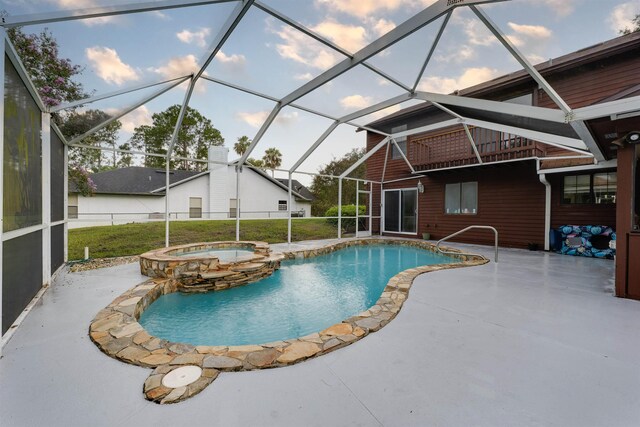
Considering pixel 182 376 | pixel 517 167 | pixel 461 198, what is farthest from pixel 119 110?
pixel 517 167

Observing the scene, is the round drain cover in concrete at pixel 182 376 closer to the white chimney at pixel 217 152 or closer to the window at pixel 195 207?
the white chimney at pixel 217 152

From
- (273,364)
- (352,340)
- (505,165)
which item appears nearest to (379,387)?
(352,340)

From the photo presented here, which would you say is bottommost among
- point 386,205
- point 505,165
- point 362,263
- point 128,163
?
point 362,263

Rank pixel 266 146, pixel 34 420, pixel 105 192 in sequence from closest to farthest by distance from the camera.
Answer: pixel 34 420, pixel 105 192, pixel 266 146

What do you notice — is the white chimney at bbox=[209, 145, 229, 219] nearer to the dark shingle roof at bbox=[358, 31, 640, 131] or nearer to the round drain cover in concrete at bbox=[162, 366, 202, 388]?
the dark shingle roof at bbox=[358, 31, 640, 131]

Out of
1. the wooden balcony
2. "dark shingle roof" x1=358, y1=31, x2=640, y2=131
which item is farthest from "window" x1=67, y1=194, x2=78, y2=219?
"dark shingle roof" x1=358, y1=31, x2=640, y2=131

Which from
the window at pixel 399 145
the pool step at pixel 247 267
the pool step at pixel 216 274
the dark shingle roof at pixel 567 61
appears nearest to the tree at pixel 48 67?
the pool step at pixel 216 274

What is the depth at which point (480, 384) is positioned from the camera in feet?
6.28

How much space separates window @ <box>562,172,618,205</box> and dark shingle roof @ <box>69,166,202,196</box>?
60.0 feet

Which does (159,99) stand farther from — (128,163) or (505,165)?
(128,163)

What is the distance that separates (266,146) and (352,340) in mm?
23680

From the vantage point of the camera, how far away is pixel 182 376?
1.97 m

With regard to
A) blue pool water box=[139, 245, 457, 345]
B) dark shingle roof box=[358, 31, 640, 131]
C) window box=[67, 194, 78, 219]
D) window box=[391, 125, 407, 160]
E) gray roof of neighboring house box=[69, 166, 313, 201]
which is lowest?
blue pool water box=[139, 245, 457, 345]

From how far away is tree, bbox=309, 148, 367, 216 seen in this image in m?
23.1
